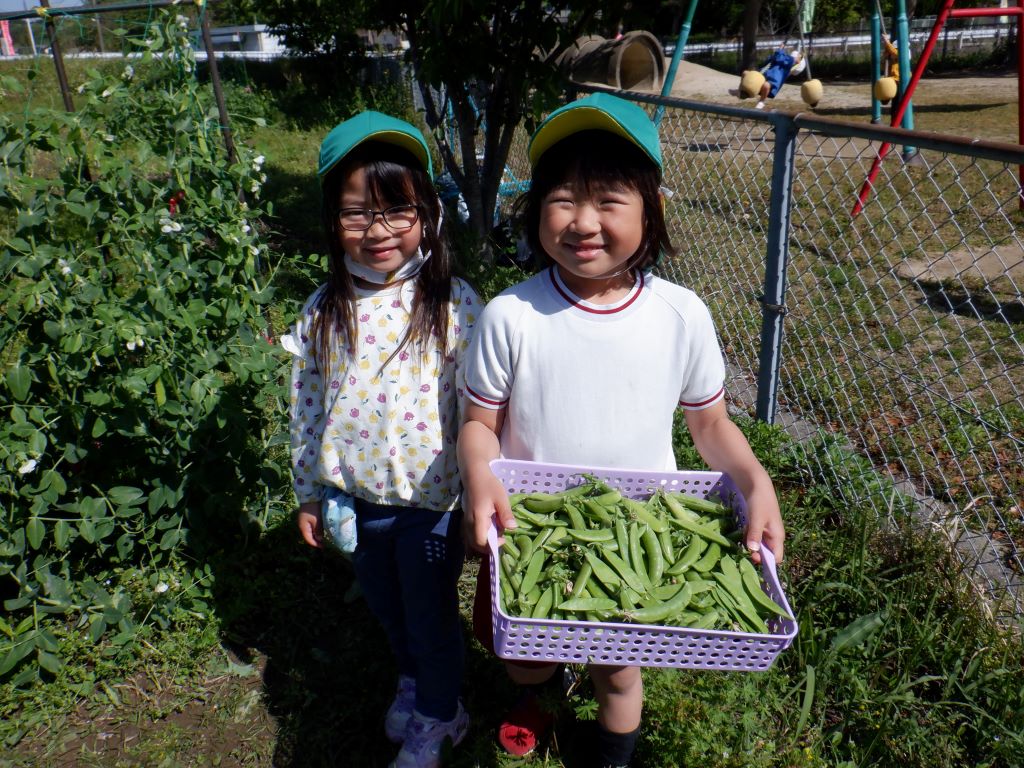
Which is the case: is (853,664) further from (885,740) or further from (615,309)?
(615,309)

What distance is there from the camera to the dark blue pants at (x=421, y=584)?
6.32 ft

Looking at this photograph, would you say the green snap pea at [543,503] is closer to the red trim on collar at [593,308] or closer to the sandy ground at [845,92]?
the red trim on collar at [593,308]

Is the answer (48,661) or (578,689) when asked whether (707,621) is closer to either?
(578,689)

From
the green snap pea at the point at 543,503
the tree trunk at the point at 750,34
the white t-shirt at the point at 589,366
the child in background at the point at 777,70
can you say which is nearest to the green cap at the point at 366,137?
the white t-shirt at the point at 589,366

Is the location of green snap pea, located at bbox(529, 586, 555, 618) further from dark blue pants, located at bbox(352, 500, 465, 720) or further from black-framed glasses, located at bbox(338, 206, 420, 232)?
black-framed glasses, located at bbox(338, 206, 420, 232)

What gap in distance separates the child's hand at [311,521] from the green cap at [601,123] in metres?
1.08

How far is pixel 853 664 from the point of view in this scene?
2324 mm

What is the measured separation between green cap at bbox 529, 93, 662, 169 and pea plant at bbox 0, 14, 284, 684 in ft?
3.97

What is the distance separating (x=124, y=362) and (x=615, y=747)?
1742mm

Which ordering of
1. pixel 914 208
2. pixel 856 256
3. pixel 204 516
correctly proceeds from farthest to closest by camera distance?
pixel 914 208
pixel 856 256
pixel 204 516

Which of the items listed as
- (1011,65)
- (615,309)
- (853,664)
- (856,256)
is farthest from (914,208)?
(1011,65)

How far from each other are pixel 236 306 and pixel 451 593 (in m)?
Answer: 1.14

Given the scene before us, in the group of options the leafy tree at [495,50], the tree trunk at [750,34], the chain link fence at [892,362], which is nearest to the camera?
the chain link fence at [892,362]

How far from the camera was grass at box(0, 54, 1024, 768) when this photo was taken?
6.96ft
